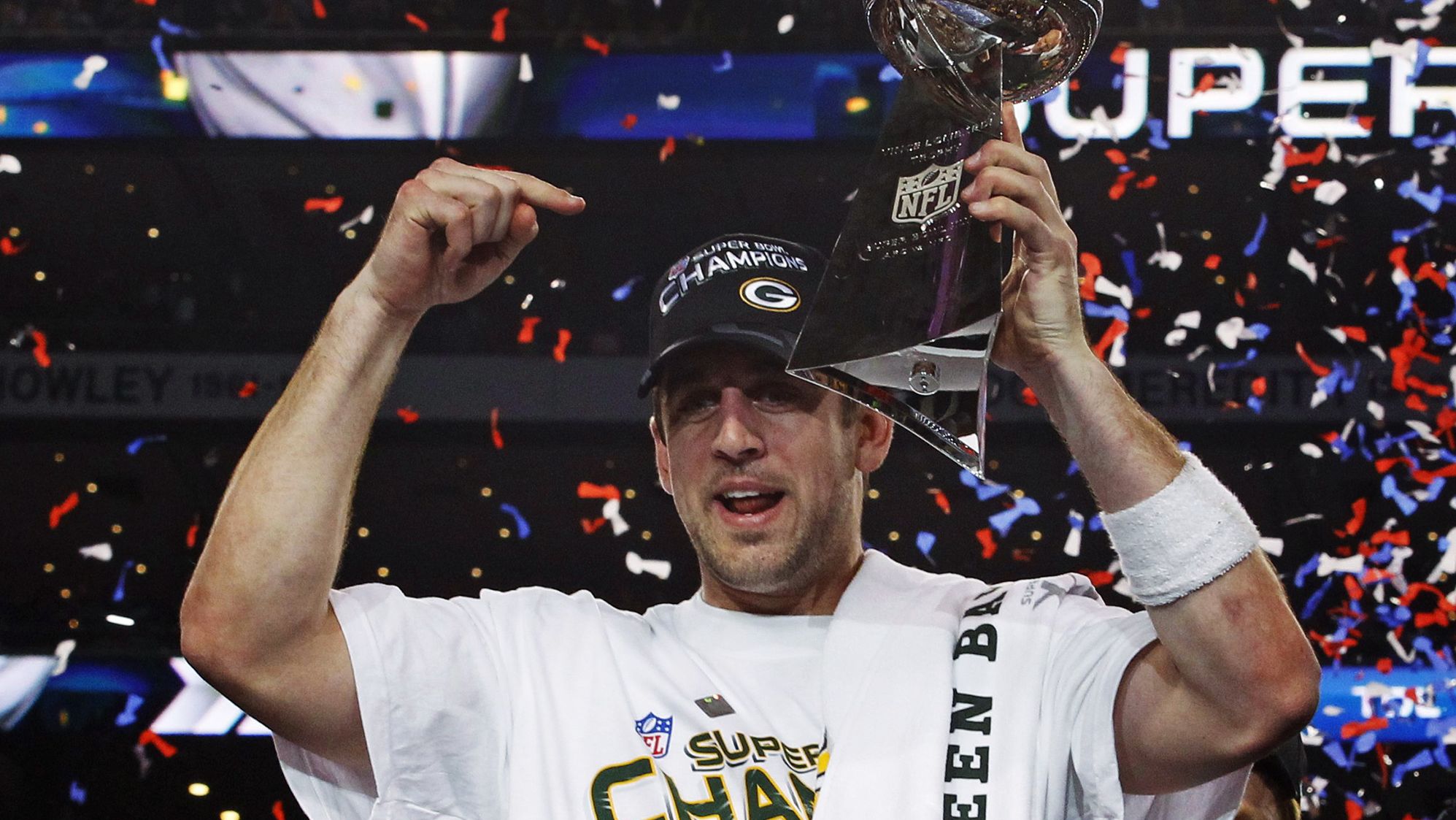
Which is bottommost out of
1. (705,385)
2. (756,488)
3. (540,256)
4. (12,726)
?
(12,726)

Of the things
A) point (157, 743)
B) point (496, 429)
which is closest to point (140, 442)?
point (157, 743)

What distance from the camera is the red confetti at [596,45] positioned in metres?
5.95

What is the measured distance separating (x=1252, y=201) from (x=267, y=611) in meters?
5.52

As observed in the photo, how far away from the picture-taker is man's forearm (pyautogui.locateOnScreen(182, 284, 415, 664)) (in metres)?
1.44

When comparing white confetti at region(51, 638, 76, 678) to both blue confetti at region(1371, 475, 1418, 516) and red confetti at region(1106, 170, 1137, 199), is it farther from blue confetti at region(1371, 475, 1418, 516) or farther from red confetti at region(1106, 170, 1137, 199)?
blue confetti at region(1371, 475, 1418, 516)

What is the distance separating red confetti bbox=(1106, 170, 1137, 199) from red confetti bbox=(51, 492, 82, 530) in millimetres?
5521

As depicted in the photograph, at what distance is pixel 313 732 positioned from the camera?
1529 millimetres

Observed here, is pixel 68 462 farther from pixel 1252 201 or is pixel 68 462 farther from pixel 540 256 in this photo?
pixel 1252 201

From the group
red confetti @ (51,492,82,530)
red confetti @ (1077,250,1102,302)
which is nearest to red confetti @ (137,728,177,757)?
red confetti @ (51,492,82,530)

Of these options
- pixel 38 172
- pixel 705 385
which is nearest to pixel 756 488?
pixel 705 385

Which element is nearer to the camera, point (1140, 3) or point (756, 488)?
point (756, 488)

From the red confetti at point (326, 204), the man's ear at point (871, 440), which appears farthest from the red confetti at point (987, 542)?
the man's ear at point (871, 440)

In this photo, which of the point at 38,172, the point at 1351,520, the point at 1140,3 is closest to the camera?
the point at 1140,3

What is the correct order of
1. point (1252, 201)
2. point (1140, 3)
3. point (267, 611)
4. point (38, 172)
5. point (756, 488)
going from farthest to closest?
point (38, 172), point (1252, 201), point (1140, 3), point (756, 488), point (267, 611)
